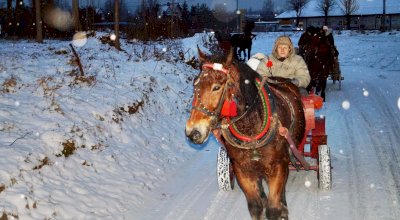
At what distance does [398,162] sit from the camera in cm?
795

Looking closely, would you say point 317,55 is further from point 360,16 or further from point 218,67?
point 360,16

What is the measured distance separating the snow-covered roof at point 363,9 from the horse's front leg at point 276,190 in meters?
63.6

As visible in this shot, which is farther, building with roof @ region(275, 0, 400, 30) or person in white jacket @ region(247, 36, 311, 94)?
building with roof @ region(275, 0, 400, 30)

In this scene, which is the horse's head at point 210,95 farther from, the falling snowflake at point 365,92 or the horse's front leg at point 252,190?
the falling snowflake at point 365,92

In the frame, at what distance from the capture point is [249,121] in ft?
14.5

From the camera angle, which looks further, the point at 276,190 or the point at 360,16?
the point at 360,16

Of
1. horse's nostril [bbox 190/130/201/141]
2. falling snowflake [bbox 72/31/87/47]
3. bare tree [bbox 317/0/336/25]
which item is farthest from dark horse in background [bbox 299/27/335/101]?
bare tree [bbox 317/0/336/25]

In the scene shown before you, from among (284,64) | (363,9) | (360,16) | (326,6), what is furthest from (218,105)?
(363,9)

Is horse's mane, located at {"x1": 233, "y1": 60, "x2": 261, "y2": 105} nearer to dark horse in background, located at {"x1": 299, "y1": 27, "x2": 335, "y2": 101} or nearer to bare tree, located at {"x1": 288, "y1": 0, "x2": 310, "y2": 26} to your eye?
dark horse in background, located at {"x1": 299, "y1": 27, "x2": 335, "y2": 101}

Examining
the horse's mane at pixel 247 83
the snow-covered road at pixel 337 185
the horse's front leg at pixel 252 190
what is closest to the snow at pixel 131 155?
the snow-covered road at pixel 337 185

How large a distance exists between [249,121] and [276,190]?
2.83ft

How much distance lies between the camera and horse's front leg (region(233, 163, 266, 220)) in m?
4.86

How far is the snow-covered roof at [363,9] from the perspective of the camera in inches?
2515

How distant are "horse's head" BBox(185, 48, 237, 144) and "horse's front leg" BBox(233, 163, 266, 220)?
3.65ft
